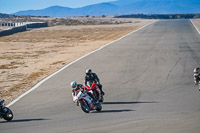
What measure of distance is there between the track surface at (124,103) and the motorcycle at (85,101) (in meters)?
0.22

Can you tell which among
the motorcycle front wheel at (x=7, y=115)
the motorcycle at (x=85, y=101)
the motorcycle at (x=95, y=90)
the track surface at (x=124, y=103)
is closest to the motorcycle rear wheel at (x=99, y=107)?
the motorcycle at (x=85, y=101)

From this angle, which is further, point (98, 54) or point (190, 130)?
point (98, 54)

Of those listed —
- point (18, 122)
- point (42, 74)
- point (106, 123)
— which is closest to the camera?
point (106, 123)

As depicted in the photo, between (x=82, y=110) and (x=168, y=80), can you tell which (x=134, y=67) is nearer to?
(x=168, y=80)

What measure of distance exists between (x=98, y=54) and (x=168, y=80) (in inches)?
470

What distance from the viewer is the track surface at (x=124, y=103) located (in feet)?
33.8

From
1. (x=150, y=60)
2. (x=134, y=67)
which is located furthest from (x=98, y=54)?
(x=134, y=67)

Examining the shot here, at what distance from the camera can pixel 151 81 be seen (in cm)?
1750

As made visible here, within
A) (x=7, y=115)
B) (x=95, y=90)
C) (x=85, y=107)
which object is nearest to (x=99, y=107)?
(x=85, y=107)

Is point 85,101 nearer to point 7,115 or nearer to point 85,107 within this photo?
point 85,107

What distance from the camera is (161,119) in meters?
10.6

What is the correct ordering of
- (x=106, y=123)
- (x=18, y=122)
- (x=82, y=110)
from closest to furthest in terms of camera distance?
(x=106, y=123) → (x=18, y=122) → (x=82, y=110)

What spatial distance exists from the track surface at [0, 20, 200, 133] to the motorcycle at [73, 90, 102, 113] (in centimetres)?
22

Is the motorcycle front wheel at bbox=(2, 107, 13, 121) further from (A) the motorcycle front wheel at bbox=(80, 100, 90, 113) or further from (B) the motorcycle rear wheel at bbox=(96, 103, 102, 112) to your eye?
(B) the motorcycle rear wheel at bbox=(96, 103, 102, 112)
